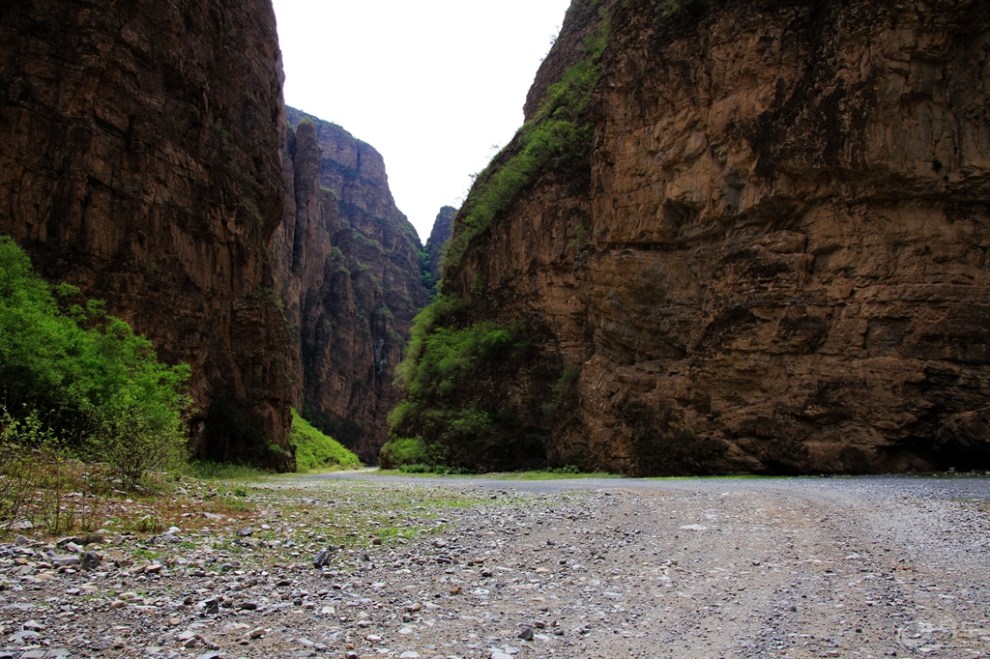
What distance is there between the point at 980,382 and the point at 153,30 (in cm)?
3542

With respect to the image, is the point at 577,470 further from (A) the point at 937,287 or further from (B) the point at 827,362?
(A) the point at 937,287

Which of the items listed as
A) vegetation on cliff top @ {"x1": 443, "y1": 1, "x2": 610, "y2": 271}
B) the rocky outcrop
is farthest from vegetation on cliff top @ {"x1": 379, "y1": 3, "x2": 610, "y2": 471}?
the rocky outcrop

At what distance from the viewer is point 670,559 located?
259 inches

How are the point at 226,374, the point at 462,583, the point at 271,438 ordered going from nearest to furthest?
the point at 462,583
the point at 226,374
the point at 271,438

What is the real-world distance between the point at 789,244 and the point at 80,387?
20.9 meters

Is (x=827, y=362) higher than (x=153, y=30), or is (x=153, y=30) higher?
(x=153, y=30)

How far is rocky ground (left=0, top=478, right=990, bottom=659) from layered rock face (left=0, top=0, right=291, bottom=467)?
2127cm

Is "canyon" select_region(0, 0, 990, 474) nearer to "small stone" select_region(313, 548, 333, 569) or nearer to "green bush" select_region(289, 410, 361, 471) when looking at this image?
"small stone" select_region(313, 548, 333, 569)

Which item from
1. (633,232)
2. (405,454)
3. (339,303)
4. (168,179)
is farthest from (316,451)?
(633,232)

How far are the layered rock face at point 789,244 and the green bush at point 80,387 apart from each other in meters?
16.5

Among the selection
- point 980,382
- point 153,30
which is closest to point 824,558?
point 980,382

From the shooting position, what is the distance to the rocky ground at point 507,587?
4.09m

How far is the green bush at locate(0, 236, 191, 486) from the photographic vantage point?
1053 cm

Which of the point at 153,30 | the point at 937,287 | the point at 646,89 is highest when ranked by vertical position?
the point at 153,30
